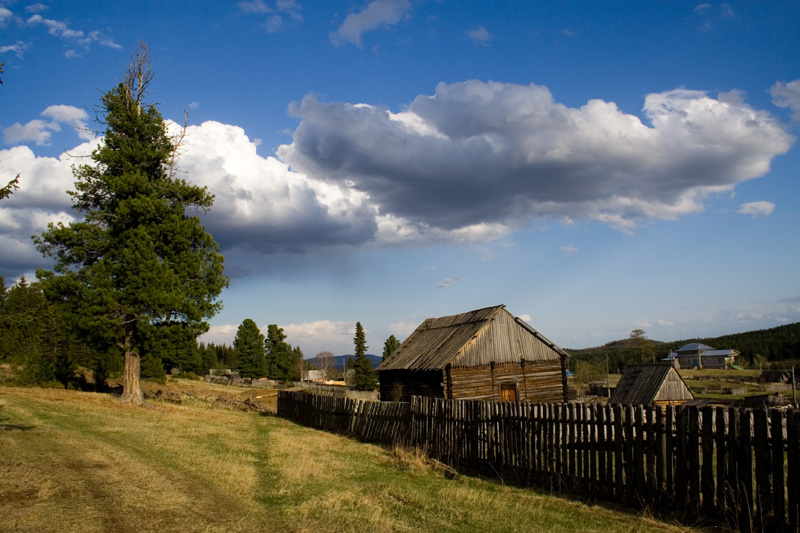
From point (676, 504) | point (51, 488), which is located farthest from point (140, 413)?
point (676, 504)

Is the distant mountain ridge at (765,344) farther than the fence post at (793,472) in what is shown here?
→ Yes

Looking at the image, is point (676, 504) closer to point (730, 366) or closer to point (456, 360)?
point (456, 360)

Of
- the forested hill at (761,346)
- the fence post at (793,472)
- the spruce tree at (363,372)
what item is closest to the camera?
the fence post at (793,472)

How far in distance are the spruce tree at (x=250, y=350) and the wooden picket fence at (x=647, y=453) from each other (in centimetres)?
8233

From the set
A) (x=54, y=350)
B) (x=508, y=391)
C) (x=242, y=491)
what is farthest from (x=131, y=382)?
(x=508, y=391)

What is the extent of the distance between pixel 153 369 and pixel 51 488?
47637mm

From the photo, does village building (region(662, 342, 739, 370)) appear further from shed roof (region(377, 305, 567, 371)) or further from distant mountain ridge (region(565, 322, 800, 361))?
shed roof (region(377, 305, 567, 371))

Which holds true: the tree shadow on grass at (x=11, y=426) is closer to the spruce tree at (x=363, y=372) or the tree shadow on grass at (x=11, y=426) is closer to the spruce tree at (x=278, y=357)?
the spruce tree at (x=363, y=372)

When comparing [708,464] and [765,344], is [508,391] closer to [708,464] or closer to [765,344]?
[708,464]

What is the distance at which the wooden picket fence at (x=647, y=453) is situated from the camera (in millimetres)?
6883

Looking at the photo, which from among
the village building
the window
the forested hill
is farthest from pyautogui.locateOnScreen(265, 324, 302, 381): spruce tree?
the village building

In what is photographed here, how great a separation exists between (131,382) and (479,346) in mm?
18830

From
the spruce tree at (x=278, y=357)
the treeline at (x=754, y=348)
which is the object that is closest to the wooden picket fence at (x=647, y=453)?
the spruce tree at (x=278, y=357)

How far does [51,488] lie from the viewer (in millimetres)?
7828
